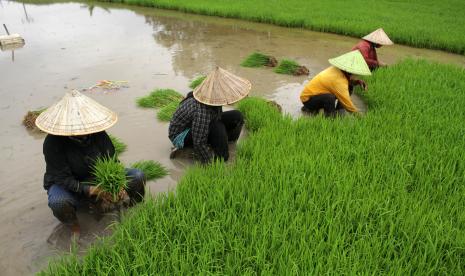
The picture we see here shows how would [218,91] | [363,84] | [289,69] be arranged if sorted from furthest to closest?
1. [289,69]
2. [363,84]
3. [218,91]

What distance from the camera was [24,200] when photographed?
2916 mm

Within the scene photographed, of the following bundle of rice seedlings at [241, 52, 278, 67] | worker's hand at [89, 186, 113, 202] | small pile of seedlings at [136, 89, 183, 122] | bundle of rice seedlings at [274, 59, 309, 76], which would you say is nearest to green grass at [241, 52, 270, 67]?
bundle of rice seedlings at [241, 52, 278, 67]

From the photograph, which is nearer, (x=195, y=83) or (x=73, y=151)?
(x=73, y=151)

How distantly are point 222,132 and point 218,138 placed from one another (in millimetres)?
68

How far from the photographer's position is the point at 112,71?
6.32 metres

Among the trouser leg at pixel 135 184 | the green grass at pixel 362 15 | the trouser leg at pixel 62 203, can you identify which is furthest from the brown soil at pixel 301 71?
the trouser leg at pixel 62 203

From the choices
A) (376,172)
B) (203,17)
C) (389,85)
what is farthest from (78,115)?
(203,17)

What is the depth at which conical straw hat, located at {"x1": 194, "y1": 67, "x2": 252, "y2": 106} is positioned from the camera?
114 inches

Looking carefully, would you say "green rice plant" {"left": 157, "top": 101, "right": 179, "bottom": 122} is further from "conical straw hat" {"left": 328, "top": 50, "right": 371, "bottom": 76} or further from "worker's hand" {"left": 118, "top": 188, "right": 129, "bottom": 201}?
"conical straw hat" {"left": 328, "top": 50, "right": 371, "bottom": 76}

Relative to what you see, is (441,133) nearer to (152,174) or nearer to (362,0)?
(152,174)

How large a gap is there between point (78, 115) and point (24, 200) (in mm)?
1196

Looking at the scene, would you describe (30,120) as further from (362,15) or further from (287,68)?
(362,15)

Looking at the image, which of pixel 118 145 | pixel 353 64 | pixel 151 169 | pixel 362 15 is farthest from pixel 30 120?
pixel 362 15

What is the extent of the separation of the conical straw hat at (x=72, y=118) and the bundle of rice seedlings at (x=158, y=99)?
2.40 metres
